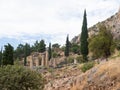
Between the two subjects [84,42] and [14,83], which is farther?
[84,42]

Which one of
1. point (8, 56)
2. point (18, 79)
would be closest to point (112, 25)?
point (8, 56)

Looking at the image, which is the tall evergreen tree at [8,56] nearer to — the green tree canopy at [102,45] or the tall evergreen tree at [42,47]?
the green tree canopy at [102,45]

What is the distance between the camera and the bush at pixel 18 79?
37344 mm

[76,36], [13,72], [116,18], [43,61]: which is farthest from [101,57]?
[76,36]

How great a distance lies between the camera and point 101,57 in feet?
214

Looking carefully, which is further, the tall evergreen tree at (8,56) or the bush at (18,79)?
the tall evergreen tree at (8,56)

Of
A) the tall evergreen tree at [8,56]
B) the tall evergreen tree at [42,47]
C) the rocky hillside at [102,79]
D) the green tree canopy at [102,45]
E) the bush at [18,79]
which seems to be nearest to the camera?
A: the rocky hillside at [102,79]

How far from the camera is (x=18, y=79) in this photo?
37.6 meters

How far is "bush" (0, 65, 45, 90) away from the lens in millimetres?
37344

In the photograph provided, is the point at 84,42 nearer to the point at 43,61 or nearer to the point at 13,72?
the point at 43,61

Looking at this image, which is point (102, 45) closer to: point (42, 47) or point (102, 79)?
point (102, 79)

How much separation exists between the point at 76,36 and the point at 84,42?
60.5 meters

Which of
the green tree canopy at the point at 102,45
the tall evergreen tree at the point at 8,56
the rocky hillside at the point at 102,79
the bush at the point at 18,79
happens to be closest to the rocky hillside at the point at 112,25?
the green tree canopy at the point at 102,45

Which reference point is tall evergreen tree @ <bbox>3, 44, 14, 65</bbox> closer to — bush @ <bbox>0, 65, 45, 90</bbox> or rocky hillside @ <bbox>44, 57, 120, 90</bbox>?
bush @ <bbox>0, 65, 45, 90</bbox>
